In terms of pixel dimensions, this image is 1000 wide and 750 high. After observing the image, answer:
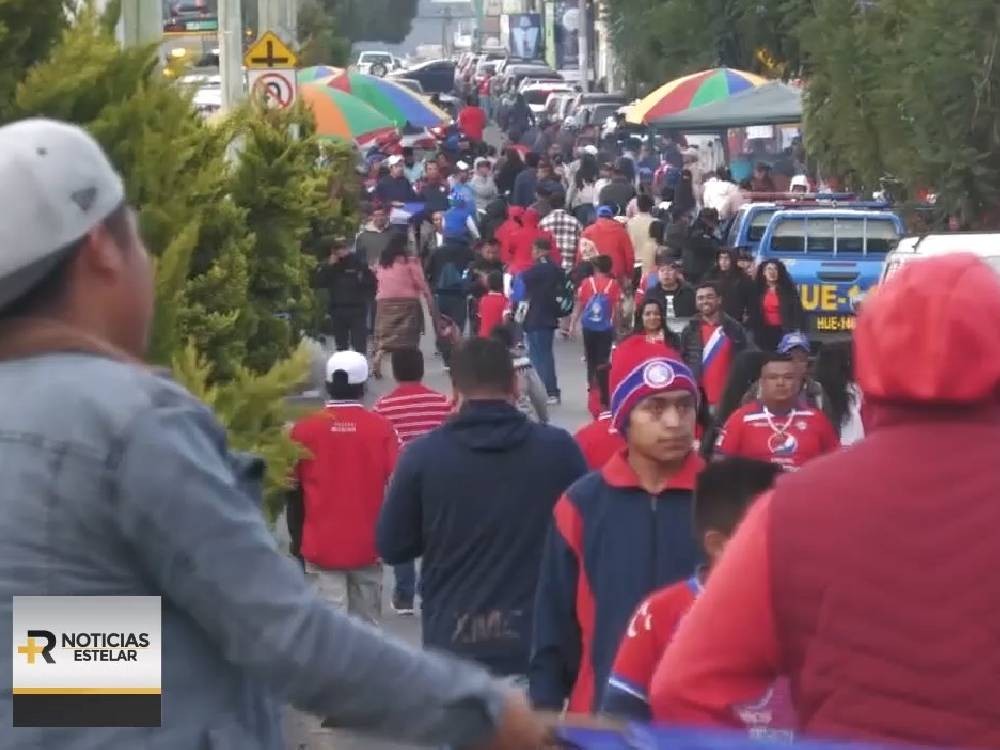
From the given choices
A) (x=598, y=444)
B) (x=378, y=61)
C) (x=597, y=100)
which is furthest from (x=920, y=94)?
(x=378, y=61)

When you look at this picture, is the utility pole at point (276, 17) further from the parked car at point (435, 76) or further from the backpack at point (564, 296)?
the parked car at point (435, 76)

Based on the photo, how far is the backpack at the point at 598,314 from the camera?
21406 mm

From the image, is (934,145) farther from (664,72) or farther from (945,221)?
(664,72)

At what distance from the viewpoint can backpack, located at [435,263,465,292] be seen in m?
26.0

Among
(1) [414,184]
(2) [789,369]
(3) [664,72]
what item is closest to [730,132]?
(3) [664,72]

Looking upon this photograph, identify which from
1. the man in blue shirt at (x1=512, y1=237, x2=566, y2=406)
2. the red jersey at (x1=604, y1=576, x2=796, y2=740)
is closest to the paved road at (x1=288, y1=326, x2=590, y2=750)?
the man in blue shirt at (x1=512, y1=237, x2=566, y2=406)

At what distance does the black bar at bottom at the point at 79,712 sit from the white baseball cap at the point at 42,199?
1.52 ft

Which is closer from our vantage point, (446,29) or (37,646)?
(37,646)

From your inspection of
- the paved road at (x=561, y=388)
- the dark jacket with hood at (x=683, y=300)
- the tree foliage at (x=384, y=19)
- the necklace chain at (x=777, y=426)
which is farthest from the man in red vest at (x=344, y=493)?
the tree foliage at (x=384, y=19)

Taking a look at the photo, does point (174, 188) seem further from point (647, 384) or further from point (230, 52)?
point (230, 52)

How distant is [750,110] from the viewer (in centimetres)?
3478

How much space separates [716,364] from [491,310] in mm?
6410

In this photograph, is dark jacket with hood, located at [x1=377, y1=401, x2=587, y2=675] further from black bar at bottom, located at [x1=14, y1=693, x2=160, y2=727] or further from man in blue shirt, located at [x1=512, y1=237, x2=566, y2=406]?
man in blue shirt, located at [x1=512, y1=237, x2=566, y2=406]

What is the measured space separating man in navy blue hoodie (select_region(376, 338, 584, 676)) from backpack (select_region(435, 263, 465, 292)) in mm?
18413
